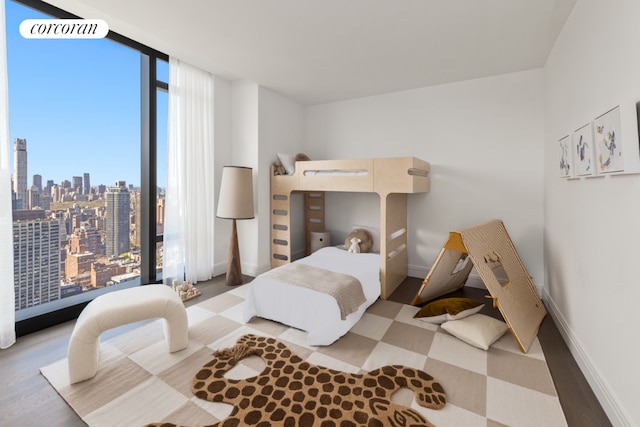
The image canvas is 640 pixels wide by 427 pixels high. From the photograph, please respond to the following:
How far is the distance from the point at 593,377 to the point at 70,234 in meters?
4.01

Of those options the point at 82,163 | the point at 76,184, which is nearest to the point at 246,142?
the point at 82,163

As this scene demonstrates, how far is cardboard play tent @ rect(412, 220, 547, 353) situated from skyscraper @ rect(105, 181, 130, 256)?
3053mm

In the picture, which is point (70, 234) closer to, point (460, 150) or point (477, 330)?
point (477, 330)

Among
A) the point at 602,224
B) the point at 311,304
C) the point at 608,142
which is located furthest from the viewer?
the point at 311,304

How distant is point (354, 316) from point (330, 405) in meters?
0.88

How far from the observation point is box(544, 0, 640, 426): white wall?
4.17ft

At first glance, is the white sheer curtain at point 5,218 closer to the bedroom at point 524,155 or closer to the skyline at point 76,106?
the skyline at point 76,106

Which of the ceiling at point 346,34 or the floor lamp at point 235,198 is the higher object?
the ceiling at point 346,34

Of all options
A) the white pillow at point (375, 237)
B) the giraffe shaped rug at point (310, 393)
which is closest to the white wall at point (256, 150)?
the white pillow at point (375, 237)

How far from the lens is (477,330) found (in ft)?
6.93

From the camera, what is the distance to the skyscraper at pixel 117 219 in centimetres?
283

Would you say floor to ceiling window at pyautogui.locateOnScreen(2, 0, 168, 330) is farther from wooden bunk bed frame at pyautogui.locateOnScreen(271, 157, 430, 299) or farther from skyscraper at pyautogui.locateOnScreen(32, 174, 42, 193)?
wooden bunk bed frame at pyautogui.locateOnScreen(271, 157, 430, 299)

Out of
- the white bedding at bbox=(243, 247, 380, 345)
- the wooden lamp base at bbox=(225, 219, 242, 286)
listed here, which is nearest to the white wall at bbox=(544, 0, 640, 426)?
the white bedding at bbox=(243, 247, 380, 345)

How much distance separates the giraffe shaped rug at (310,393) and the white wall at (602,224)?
0.87 m
